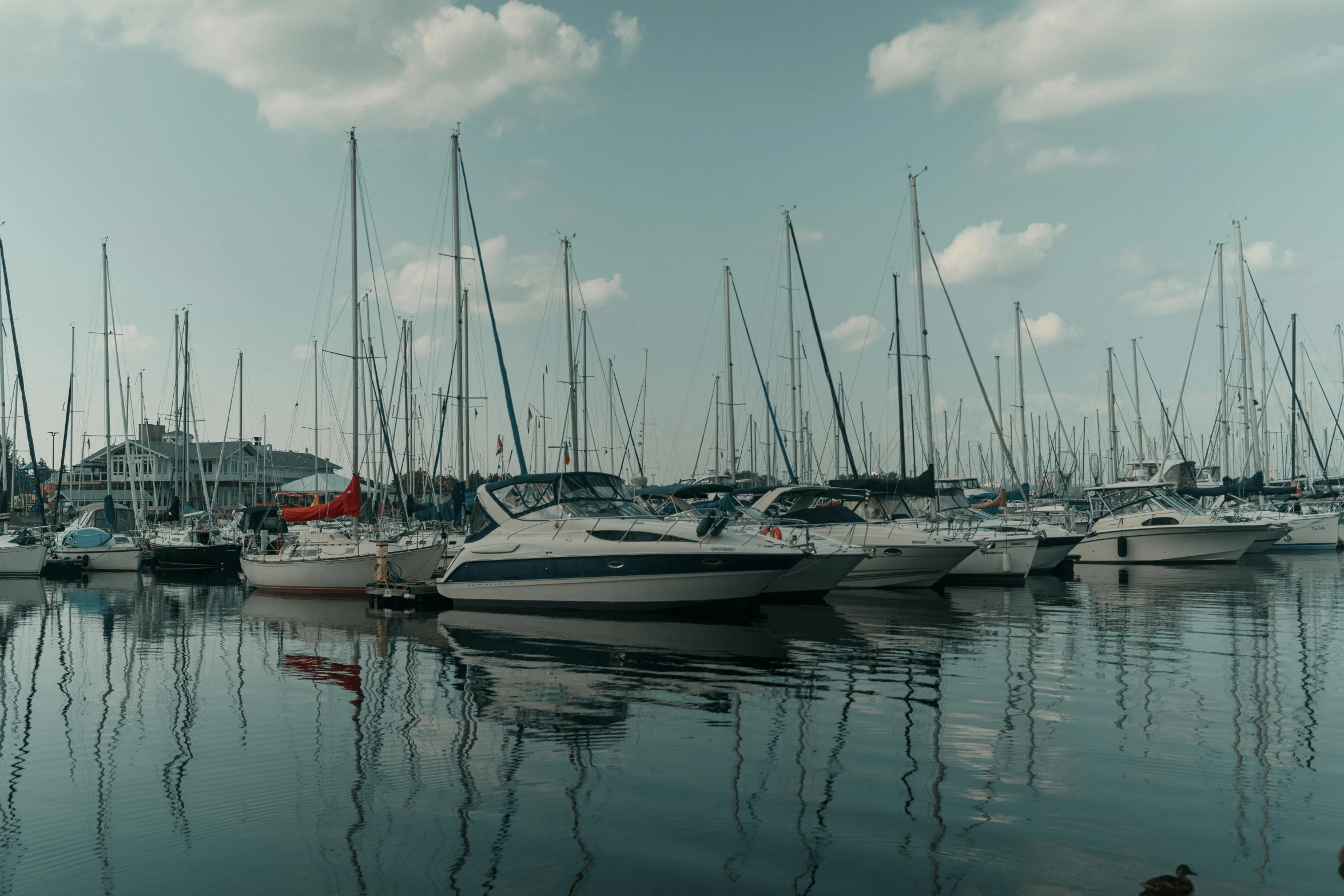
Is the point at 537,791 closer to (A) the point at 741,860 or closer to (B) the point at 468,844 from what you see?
(B) the point at 468,844

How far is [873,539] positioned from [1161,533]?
14.1 metres

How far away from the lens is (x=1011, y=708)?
9523 mm

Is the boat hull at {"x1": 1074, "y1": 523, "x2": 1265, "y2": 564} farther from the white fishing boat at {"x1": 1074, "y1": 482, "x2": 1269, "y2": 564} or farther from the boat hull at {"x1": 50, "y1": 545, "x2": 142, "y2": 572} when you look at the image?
the boat hull at {"x1": 50, "y1": 545, "x2": 142, "y2": 572}

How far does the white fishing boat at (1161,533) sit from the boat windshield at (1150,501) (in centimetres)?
2

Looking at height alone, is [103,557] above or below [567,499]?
below

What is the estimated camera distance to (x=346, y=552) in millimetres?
24625

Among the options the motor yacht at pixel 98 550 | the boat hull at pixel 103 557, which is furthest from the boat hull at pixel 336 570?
the motor yacht at pixel 98 550

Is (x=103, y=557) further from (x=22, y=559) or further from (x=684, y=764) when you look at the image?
(x=684, y=764)

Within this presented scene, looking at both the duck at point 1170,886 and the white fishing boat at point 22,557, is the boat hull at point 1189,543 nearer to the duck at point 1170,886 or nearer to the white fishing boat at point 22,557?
the duck at point 1170,886

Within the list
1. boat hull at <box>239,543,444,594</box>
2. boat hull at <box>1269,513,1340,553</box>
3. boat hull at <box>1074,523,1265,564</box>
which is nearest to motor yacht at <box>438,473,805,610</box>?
boat hull at <box>239,543,444,594</box>

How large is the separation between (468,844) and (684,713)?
13.1ft

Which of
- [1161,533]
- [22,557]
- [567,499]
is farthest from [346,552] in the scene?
[1161,533]

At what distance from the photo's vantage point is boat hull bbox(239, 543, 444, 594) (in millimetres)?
23688

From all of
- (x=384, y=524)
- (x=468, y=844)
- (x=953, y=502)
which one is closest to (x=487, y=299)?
(x=384, y=524)
